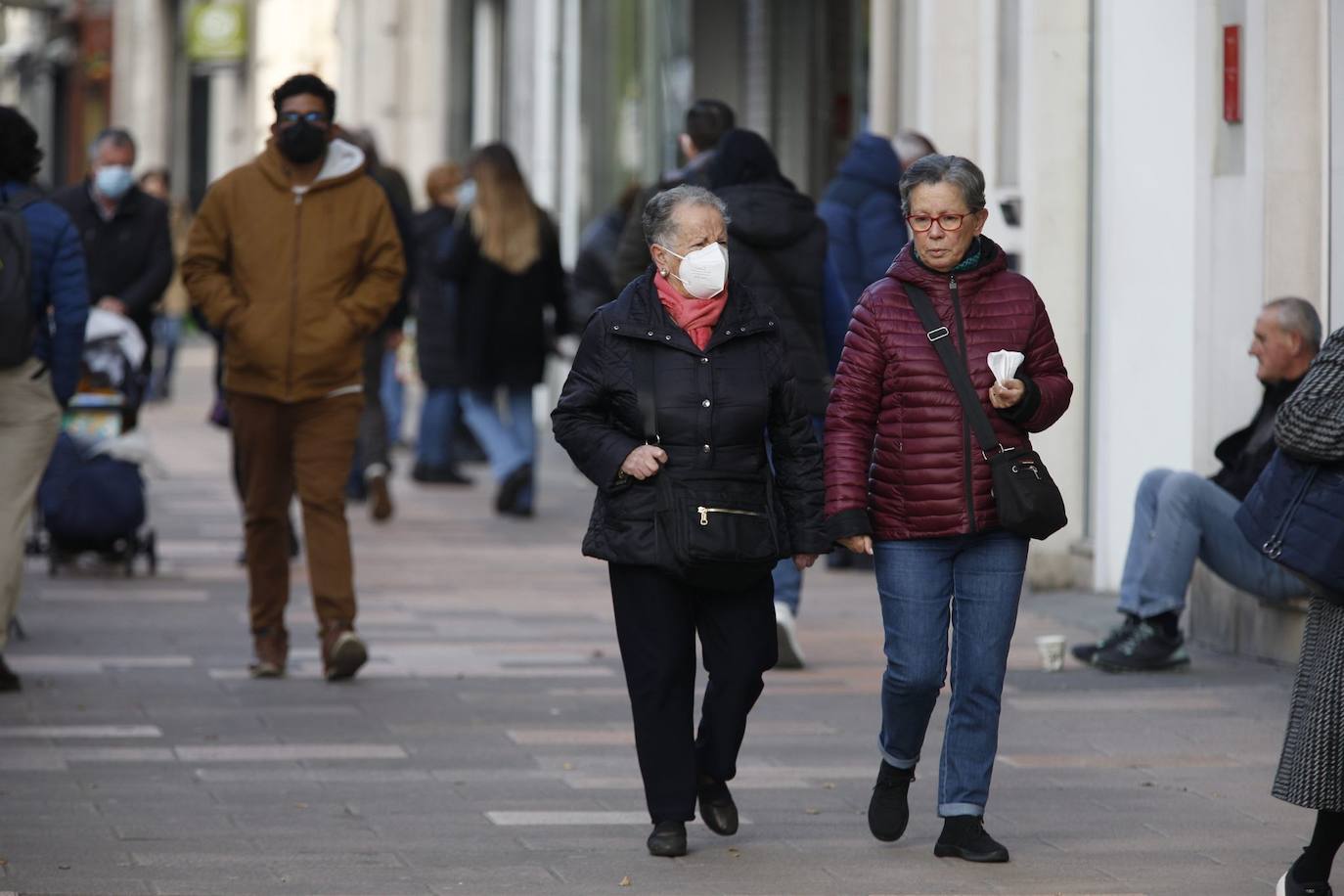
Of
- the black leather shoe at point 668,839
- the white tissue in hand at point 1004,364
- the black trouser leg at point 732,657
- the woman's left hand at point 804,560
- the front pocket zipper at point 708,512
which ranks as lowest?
the black leather shoe at point 668,839

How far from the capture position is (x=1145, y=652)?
9.58 m

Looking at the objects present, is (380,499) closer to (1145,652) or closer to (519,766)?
(1145,652)

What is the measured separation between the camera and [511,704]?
29.6ft

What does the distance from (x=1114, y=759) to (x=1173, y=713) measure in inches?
34.2

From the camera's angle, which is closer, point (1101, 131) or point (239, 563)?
point (1101, 131)

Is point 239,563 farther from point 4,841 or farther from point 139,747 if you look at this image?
point 4,841

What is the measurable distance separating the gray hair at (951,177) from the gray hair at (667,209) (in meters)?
0.46

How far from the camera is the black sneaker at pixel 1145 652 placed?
9578 mm

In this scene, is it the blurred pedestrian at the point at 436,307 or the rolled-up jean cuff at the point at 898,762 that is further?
the blurred pedestrian at the point at 436,307

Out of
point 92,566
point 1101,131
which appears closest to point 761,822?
point 1101,131

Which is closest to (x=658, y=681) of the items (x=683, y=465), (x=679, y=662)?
(x=679, y=662)

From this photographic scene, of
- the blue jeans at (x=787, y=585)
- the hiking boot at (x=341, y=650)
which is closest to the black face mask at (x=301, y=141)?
the hiking boot at (x=341, y=650)

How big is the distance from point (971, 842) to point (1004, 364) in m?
1.15

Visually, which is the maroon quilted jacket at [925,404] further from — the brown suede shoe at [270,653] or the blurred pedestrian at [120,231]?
the blurred pedestrian at [120,231]
